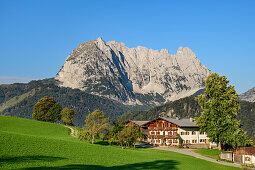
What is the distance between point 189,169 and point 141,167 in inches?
367

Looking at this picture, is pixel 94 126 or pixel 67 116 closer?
pixel 94 126

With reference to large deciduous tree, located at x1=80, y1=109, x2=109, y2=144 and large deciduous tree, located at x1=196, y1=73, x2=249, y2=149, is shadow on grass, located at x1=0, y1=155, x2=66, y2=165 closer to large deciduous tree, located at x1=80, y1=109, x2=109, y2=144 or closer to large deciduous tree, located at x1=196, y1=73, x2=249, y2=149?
large deciduous tree, located at x1=80, y1=109, x2=109, y2=144

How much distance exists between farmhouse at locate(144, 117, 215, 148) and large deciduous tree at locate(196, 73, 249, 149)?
14.5m

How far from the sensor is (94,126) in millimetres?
75062

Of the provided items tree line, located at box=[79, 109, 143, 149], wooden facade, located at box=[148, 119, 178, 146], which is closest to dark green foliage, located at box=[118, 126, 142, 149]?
tree line, located at box=[79, 109, 143, 149]


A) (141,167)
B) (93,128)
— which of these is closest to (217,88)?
(93,128)

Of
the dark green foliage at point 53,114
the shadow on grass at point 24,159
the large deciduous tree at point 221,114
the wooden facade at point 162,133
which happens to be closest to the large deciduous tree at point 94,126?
the wooden facade at point 162,133

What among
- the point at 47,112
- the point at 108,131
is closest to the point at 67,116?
the point at 47,112

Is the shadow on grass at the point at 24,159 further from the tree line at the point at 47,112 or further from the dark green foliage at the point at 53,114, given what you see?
the dark green foliage at the point at 53,114

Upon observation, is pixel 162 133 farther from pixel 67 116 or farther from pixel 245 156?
pixel 67 116

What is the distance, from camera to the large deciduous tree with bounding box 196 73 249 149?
80500 mm

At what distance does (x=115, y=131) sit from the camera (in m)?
81.2

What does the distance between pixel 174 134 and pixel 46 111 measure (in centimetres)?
6985

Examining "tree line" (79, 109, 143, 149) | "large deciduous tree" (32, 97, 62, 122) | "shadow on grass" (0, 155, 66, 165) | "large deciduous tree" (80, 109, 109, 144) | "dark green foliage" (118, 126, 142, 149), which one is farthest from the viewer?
"large deciduous tree" (32, 97, 62, 122)
